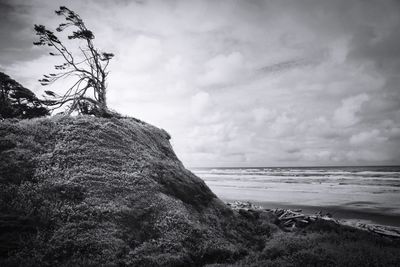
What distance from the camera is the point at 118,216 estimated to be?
9.16 m

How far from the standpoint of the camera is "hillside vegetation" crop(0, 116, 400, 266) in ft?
25.0

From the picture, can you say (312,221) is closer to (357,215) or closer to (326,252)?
(326,252)

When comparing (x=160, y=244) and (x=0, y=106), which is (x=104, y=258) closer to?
(x=160, y=244)

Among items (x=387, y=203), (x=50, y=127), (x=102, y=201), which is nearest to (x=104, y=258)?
(x=102, y=201)

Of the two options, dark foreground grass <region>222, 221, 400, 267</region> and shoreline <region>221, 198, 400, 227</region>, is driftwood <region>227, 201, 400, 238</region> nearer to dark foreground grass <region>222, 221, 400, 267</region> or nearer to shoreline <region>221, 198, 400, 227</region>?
dark foreground grass <region>222, 221, 400, 267</region>

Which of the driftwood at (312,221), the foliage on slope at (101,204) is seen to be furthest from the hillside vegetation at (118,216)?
the driftwood at (312,221)

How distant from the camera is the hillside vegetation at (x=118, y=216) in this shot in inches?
300

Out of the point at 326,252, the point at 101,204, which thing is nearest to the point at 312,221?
the point at 326,252

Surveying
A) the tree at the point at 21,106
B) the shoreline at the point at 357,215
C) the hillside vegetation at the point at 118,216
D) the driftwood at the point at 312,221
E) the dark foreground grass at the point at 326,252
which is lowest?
the shoreline at the point at 357,215

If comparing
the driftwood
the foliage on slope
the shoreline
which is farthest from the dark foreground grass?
the shoreline

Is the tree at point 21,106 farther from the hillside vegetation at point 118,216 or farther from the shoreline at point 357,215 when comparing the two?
the shoreline at point 357,215

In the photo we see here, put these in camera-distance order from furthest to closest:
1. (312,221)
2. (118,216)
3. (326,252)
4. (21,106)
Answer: (21,106) < (312,221) < (326,252) < (118,216)

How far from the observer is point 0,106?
17875 mm

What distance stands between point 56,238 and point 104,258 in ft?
5.01
